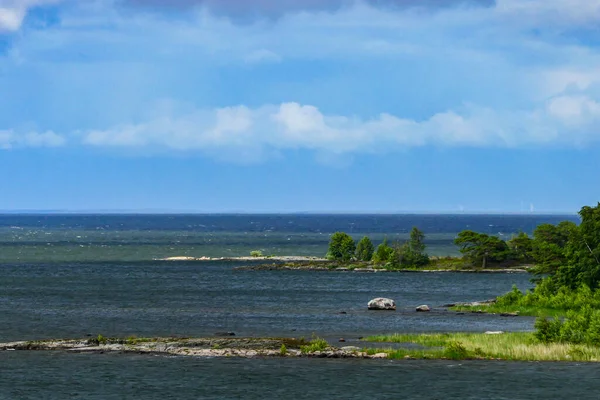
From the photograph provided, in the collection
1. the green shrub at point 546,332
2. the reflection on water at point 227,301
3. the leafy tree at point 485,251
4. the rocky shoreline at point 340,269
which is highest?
the leafy tree at point 485,251

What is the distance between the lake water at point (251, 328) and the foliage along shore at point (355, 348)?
4.78 feet

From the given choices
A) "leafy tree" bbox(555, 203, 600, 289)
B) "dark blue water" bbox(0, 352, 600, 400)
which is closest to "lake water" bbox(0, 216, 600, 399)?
"dark blue water" bbox(0, 352, 600, 400)

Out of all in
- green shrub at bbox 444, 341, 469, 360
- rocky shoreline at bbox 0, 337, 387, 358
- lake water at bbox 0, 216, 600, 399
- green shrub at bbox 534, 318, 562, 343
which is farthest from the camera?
green shrub at bbox 534, 318, 562, 343

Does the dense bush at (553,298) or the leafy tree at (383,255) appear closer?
the dense bush at (553,298)

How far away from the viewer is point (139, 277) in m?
173

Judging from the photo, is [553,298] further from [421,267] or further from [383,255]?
[383,255]

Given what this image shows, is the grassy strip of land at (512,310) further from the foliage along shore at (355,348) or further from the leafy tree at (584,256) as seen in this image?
the foliage along shore at (355,348)

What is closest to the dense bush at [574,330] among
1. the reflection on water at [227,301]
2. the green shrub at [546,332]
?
the green shrub at [546,332]

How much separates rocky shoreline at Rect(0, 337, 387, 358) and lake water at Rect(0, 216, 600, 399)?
5.13 feet

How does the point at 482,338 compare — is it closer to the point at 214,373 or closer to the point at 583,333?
the point at 583,333

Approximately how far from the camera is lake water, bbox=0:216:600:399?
184ft

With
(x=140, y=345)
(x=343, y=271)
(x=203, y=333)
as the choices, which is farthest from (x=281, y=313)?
(x=343, y=271)

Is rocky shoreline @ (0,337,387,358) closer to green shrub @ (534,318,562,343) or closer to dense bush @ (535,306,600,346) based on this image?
green shrub @ (534,318,562,343)

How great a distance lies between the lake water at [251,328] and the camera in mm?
55938
